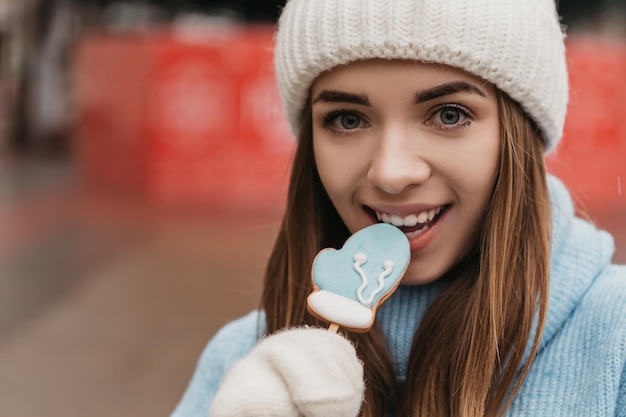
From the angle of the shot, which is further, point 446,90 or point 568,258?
point 568,258

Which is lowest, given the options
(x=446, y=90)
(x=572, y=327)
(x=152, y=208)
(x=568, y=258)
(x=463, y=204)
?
(x=152, y=208)

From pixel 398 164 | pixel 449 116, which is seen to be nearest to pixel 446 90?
pixel 449 116

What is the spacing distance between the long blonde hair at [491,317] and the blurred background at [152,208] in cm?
60

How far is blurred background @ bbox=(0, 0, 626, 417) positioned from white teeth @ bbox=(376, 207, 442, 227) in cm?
48

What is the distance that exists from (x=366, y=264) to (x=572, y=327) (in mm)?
425

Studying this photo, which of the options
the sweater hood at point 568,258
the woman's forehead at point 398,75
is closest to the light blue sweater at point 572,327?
the sweater hood at point 568,258

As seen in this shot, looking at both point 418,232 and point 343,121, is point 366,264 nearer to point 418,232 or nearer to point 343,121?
point 418,232

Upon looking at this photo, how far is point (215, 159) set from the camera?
9633 millimetres

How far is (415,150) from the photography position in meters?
1.59

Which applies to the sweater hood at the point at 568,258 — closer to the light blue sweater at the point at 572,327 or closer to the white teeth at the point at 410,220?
the light blue sweater at the point at 572,327

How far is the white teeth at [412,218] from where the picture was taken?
1.66m

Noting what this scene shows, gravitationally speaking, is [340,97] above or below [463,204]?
above

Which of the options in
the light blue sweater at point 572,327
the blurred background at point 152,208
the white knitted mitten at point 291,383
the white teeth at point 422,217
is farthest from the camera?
the blurred background at point 152,208

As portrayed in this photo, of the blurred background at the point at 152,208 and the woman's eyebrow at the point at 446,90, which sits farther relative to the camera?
the blurred background at the point at 152,208
